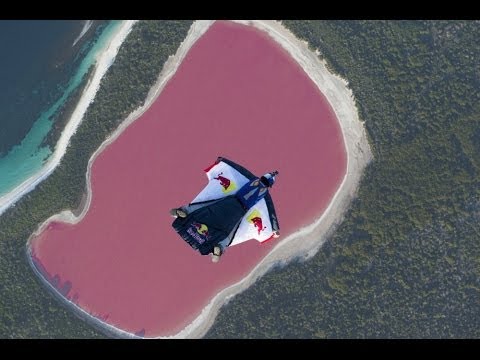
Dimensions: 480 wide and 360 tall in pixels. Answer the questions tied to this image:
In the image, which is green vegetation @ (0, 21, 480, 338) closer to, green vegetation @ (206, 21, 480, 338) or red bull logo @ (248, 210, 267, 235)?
green vegetation @ (206, 21, 480, 338)

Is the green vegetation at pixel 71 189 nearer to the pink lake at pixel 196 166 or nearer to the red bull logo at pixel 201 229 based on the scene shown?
the pink lake at pixel 196 166

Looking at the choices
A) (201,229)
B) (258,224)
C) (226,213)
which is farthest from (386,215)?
(201,229)

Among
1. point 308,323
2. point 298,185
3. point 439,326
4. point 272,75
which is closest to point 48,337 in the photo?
point 308,323

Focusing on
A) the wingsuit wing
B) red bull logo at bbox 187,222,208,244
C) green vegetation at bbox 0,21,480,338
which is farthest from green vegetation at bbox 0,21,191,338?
red bull logo at bbox 187,222,208,244

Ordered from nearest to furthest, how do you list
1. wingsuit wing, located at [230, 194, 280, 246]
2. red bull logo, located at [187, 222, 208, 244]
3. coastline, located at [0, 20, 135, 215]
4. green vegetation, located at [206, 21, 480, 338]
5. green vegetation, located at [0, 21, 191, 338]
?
red bull logo, located at [187, 222, 208, 244], wingsuit wing, located at [230, 194, 280, 246], green vegetation, located at [206, 21, 480, 338], green vegetation, located at [0, 21, 191, 338], coastline, located at [0, 20, 135, 215]

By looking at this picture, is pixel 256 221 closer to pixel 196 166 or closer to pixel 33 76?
pixel 196 166

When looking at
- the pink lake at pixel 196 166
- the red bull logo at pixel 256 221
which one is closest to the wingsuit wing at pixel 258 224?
the red bull logo at pixel 256 221

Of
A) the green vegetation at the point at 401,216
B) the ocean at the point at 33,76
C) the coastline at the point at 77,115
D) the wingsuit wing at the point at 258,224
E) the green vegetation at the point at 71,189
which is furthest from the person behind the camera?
the ocean at the point at 33,76
